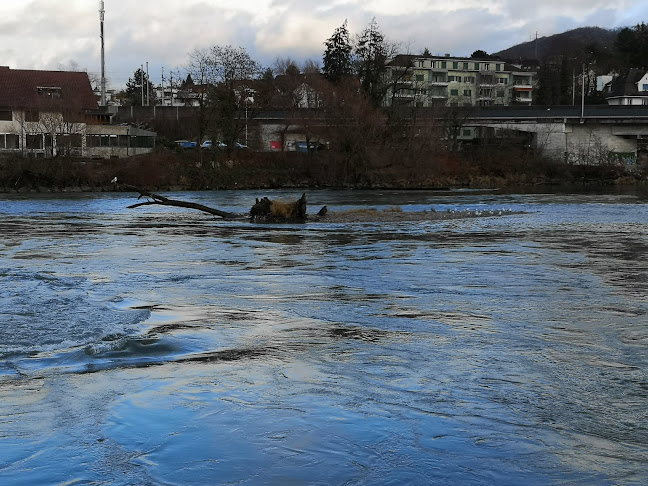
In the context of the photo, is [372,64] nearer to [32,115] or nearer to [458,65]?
[32,115]

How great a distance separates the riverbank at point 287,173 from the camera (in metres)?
67.3

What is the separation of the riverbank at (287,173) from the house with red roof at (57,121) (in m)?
4.13

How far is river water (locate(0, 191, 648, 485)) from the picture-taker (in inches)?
307

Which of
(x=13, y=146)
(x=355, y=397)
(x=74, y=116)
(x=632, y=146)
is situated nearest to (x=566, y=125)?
(x=632, y=146)

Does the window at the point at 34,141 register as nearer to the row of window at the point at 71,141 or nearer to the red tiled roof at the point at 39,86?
the row of window at the point at 71,141

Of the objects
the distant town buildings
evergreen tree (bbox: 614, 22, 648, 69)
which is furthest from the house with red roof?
evergreen tree (bbox: 614, 22, 648, 69)

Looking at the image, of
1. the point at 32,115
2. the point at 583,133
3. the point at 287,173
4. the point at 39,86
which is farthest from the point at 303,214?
the point at 583,133

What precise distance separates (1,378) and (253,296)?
7.07 m

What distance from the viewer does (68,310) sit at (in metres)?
15.2

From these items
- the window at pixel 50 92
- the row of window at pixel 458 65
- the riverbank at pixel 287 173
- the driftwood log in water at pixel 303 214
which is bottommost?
the driftwood log in water at pixel 303 214

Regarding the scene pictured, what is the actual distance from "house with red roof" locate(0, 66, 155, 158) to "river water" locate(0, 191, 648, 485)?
54521 millimetres

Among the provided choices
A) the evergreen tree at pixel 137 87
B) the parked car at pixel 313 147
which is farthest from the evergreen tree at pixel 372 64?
the evergreen tree at pixel 137 87

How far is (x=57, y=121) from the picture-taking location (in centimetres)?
7600

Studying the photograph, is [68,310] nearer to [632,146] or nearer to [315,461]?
[315,461]
